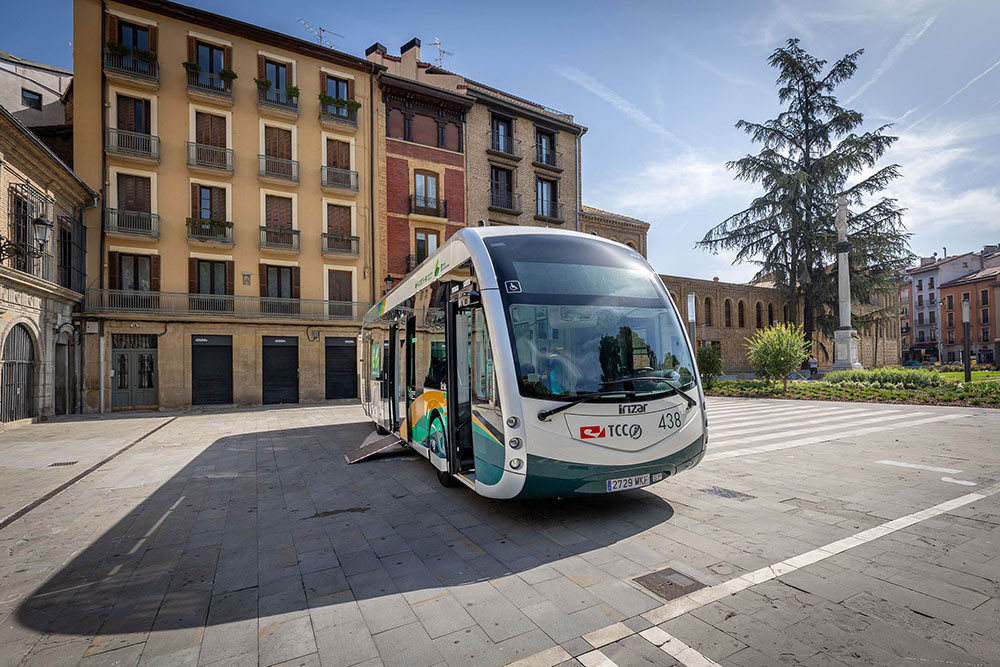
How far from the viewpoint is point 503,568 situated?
4.09 m

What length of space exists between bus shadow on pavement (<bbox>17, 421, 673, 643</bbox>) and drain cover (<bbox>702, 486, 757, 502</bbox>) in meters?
0.77

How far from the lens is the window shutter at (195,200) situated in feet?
71.7

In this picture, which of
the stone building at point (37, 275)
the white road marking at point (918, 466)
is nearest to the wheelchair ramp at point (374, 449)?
the white road marking at point (918, 466)

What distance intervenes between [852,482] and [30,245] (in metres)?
21.5

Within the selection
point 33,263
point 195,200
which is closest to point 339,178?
point 195,200

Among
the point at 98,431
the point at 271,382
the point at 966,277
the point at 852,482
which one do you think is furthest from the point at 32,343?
the point at 966,277

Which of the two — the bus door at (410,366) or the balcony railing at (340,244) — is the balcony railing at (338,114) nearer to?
the balcony railing at (340,244)

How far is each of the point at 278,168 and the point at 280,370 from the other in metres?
9.18

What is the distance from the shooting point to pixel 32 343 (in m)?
16.4

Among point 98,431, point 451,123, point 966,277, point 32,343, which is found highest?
point 451,123

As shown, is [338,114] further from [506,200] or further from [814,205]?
[814,205]

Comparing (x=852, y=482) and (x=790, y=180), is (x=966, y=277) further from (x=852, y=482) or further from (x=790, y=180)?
(x=852, y=482)

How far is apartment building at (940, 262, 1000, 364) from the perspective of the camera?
194 ft

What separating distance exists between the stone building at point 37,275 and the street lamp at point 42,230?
0.02 meters
